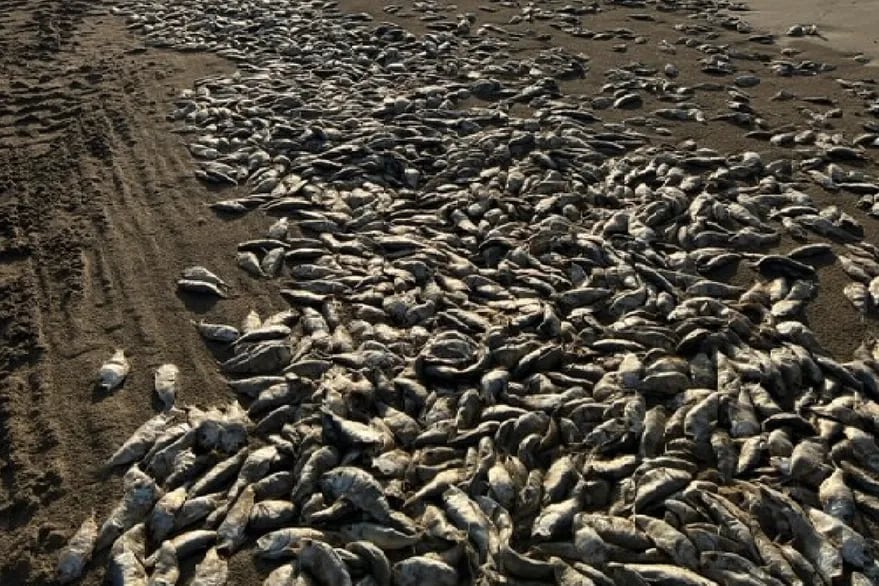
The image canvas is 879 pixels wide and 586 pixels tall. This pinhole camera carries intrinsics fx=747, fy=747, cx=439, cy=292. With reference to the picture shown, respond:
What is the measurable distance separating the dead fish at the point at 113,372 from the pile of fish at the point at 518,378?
0.37 m

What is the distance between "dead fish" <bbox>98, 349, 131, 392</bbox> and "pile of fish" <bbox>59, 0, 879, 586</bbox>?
1.22 ft

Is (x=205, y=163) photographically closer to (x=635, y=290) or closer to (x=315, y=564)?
(x=635, y=290)

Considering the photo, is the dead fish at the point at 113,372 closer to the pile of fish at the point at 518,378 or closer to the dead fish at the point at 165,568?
the pile of fish at the point at 518,378

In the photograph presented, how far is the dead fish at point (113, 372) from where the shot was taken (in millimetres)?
6234

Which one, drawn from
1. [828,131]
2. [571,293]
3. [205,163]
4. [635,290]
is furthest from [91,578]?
[828,131]

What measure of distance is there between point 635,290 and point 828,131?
528cm

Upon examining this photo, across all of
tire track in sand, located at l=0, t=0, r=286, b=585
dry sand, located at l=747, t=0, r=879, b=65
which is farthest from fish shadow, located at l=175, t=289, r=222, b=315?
dry sand, located at l=747, t=0, r=879, b=65

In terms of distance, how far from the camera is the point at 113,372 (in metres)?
6.31

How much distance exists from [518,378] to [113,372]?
3407 mm

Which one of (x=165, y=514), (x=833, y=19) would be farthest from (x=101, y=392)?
(x=833, y=19)

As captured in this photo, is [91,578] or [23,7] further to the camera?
[23,7]

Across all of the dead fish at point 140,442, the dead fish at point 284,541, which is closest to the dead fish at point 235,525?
the dead fish at point 284,541

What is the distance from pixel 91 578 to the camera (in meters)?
4.71

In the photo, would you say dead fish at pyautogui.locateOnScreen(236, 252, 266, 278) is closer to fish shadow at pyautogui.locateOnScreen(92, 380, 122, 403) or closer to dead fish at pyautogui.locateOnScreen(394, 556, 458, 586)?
fish shadow at pyautogui.locateOnScreen(92, 380, 122, 403)
